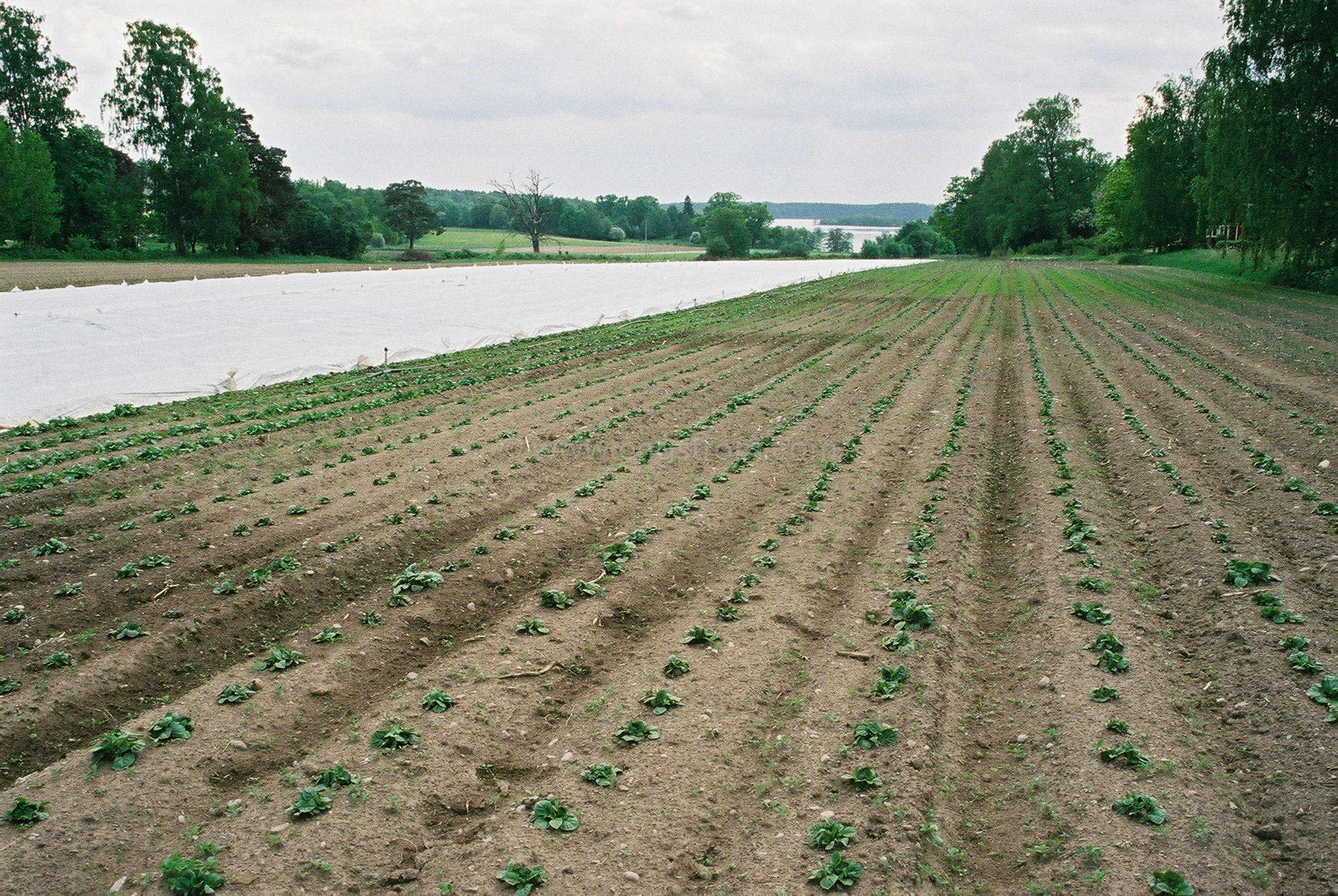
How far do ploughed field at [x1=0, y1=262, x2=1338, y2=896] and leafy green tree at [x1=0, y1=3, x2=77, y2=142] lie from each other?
247ft

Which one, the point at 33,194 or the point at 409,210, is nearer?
the point at 33,194

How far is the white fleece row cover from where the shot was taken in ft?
55.8

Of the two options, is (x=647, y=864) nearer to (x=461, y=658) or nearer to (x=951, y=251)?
(x=461, y=658)

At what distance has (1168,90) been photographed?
6228 cm

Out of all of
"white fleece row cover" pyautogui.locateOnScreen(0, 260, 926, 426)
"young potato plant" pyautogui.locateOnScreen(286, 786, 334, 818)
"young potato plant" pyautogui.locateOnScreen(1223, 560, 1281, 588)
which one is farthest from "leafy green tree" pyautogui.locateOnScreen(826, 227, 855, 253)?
"young potato plant" pyautogui.locateOnScreen(286, 786, 334, 818)

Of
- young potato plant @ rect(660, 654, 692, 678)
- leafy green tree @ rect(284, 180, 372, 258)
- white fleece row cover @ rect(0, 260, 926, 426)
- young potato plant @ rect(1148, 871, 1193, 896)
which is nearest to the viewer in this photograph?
young potato plant @ rect(1148, 871, 1193, 896)

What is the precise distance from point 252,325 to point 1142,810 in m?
23.9

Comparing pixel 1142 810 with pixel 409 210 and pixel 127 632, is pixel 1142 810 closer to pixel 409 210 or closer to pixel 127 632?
pixel 127 632

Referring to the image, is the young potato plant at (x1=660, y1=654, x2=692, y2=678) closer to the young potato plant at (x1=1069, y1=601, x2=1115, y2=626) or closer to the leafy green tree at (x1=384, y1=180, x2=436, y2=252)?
the young potato plant at (x1=1069, y1=601, x2=1115, y2=626)

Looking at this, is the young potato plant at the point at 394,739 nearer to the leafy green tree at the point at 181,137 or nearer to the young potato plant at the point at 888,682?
the young potato plant at the point at 888,682

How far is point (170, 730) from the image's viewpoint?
568cm

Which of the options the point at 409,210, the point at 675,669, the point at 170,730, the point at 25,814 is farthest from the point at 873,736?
the point at 409,210

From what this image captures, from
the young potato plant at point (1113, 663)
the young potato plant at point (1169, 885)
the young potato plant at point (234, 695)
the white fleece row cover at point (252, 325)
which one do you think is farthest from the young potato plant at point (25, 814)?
the white fleece row cover at point (252, 325)

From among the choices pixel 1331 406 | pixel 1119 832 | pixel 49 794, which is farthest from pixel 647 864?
pixel 1331 406
